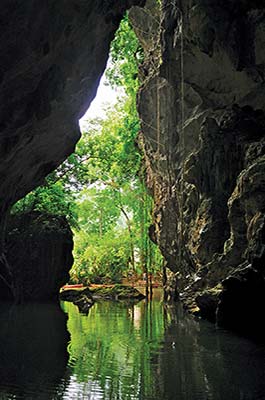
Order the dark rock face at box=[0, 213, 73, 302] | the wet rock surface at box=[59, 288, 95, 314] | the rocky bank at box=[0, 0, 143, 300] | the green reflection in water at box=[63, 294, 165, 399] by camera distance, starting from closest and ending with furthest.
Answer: the green reflection in water at box=[63, 294, 165, 399] < the rocky bank at box=[0, 0, 143, 300] < the wet rock surface at box=[59, 288, 95, 314] < the dark rock face at box=[0, 213, 73, 302]

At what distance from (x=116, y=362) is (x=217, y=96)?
10.5 m

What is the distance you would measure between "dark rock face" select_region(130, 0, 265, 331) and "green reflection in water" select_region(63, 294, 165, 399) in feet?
6.91

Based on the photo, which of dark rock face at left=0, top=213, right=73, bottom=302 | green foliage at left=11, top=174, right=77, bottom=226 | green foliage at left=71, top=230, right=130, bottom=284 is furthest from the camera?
green foliage at left=71, top=230, right=130, bottom=284

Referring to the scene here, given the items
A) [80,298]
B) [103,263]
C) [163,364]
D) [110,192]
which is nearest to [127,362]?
[163,364]

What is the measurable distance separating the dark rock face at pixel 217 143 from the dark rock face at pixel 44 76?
320 centimetres

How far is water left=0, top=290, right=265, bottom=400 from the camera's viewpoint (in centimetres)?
501

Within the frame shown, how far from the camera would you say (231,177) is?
13953 mm

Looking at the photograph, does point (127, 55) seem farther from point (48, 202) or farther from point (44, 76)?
point (44, 76)

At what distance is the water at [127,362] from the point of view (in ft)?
16.4

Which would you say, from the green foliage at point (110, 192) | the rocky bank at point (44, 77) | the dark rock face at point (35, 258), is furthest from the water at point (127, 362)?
the green foliage at point (110, 192)

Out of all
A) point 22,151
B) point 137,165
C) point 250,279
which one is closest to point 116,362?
point 250,279

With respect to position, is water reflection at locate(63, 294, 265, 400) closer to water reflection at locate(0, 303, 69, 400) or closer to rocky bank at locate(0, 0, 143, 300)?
water reflection at locate(0, 303, 69, 400)

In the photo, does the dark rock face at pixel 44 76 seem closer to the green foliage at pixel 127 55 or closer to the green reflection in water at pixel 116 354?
the green reflection in water at pixel 116 354

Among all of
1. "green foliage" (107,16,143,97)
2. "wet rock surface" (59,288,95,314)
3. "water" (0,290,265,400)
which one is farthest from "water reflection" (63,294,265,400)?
"green foliage" (107,16,143,97)
